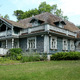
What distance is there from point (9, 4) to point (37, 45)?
35.1 feet

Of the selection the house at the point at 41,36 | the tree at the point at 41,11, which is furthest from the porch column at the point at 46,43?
the tree at the point at 41,11

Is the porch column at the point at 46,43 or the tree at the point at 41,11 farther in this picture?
the tree at the point at 41,11

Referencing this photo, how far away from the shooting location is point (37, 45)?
17094 mm

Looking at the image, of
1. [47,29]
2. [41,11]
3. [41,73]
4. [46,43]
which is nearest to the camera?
[41,73]

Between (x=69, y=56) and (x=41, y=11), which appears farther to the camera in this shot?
(x=41, y=11)

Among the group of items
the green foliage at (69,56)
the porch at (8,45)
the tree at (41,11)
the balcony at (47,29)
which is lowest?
the green foliage at (69,56)

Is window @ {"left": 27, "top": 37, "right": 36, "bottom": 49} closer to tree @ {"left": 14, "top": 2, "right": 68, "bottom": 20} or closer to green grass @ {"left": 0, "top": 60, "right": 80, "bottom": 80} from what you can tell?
green grass @ {"left": 0, "top": 60, "right": 80, "bottom": 80}

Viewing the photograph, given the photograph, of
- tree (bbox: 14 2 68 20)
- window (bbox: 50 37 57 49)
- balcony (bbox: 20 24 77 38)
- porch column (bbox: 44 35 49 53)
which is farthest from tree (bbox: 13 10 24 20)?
porch column (bbox: 44 35 49 53)

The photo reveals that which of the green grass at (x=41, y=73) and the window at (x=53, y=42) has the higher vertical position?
the window at (x=53, y=42)

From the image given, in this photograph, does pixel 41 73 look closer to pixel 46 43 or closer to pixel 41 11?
pixel 46 43

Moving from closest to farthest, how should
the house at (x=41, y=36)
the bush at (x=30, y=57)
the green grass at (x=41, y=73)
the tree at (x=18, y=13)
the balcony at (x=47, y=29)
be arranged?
the green grass at (x=41, y=73) < the bush at (x=30, y=57) < the balcony at (x=47, y=29) < the house at (x=41, y=36) < the tree at (x=18, y=13)

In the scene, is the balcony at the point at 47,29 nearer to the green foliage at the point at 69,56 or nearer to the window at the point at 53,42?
the window at the point at 53,42

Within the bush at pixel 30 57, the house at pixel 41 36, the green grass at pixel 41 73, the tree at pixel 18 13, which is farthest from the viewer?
the tree at pixel 18 13

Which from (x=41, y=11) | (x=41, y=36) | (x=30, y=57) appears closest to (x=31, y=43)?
(x=41, y=36)
